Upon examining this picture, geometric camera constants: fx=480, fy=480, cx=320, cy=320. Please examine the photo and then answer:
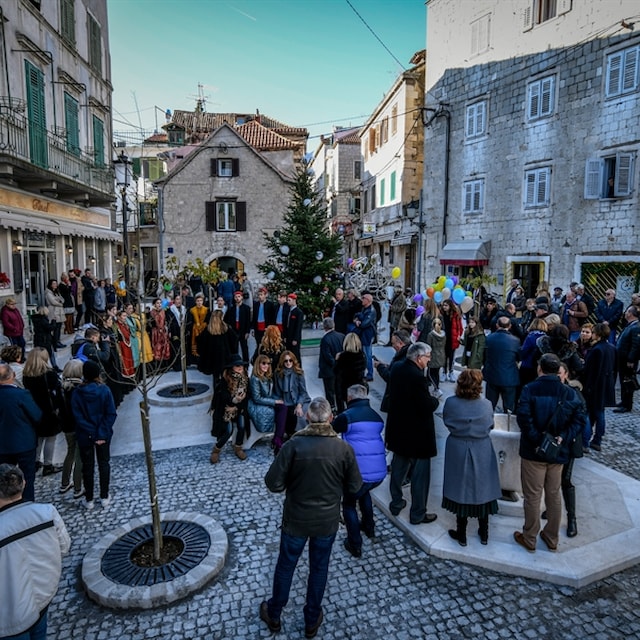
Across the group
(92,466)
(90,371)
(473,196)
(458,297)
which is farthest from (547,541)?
(473,196)

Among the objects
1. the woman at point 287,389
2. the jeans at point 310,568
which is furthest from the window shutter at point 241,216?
the jeans at point 310,568

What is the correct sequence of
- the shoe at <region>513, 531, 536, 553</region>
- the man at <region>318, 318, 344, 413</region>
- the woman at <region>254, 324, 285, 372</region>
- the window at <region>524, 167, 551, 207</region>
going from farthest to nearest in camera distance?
the window at <region>524, 167, 551, 207</region>, the man at <region>318, 318, 344, 413</region>, the woman at <region>254, 324, 285, 372</region>, the shoe at <region>513, 531, 536, 553</region>

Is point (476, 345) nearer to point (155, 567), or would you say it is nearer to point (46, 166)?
point (155, 567)

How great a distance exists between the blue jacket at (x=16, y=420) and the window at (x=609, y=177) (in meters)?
17.3

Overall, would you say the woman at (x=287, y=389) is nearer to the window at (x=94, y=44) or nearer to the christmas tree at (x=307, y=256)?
the christmas tree at (x=307, y=256)

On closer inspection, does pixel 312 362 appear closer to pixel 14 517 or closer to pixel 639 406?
pixel 639 406

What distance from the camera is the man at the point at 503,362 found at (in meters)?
7.32

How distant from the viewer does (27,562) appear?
291 centimetres

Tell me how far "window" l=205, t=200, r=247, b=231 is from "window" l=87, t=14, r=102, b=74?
8973 mm

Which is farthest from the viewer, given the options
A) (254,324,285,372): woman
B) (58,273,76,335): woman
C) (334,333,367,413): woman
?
(58,273,76,335): woman

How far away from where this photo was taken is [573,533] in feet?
16.1

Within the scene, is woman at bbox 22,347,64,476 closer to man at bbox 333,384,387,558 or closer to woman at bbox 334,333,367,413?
man at bbox 333,384,387,558

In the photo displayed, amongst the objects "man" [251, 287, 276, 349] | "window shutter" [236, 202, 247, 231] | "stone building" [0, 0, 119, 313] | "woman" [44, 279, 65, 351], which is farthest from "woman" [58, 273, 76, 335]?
"window shutter" [236, 202, 247, 231]

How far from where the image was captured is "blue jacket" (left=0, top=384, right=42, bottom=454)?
4.85 m
